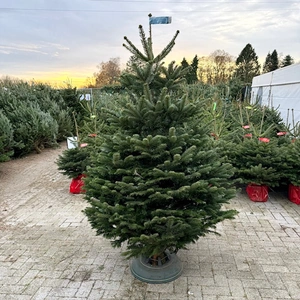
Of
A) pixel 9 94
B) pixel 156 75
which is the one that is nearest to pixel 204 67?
pixel 9 94

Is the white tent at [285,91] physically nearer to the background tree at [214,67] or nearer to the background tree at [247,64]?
the background tree at [214,67]

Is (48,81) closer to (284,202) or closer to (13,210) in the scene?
(13,210)

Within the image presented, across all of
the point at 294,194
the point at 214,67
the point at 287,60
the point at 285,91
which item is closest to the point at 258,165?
the point at 294,194

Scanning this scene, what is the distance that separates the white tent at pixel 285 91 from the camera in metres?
6.76

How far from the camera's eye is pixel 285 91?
305 inches

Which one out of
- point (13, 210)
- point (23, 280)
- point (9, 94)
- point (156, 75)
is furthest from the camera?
point (9, 94)

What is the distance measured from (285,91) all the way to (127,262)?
7.21 meters

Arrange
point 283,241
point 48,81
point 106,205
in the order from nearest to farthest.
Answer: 1. point 106,205
2. point 283,241
3. point 48,81

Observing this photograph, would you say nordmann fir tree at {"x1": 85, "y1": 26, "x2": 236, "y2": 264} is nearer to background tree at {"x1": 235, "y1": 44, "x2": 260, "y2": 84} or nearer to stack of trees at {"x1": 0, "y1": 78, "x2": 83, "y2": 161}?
stack of trees at {"x1": 0, "y1": 78, "x2": 83, "y2": 161}

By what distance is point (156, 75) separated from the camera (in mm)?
2143

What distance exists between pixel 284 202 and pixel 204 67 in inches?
780

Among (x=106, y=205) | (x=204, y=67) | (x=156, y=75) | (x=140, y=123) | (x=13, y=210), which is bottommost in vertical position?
(x=13, y=210)

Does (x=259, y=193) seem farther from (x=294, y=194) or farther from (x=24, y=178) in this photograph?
(x=24, y=178)

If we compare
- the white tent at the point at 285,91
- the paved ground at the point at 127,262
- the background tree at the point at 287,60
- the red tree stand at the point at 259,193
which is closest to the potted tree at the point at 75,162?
the paved ground at the point at 127,262
